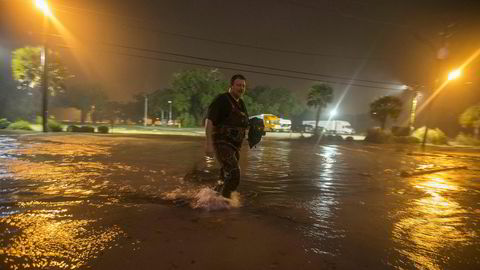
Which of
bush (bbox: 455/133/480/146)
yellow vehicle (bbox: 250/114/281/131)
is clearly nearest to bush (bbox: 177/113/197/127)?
yellow vehicle (bbox: 250/114/281/131)

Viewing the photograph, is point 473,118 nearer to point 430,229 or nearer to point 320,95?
point 320,95

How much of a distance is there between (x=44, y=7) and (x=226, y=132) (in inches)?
1029

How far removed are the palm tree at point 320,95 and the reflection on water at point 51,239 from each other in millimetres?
46026

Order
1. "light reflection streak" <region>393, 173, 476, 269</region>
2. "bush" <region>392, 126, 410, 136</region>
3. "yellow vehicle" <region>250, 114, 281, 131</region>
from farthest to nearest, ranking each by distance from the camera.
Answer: "yellow vehicle" <region>250, 114, 281, 131</region>
"bush" <region>392, 126, 410, 136</region>
"light reflection streak" <region>393, 173, 476, 269</region>

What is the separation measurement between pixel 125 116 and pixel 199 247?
305 feet

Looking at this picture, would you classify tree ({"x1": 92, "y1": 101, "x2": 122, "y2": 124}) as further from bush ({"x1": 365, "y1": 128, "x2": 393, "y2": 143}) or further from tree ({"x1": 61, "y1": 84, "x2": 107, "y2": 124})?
bush ({"x1": 365, "y1": 128, "x2": 393, "y2": 143})

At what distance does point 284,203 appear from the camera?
5.10 metres

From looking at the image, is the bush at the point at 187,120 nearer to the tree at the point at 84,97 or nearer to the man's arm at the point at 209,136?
the tree at the point at 84,97

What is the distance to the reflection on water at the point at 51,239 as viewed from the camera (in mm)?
2761

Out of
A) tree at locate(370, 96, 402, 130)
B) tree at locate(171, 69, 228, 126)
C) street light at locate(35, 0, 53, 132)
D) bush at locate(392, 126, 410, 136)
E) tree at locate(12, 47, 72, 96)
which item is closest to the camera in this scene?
street light at locate(35, 0, 53, 132)

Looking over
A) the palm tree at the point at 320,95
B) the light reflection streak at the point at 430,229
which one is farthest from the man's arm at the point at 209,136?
the palm tree at the point at 320,95

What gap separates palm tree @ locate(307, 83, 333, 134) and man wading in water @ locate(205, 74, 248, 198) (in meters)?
44.6

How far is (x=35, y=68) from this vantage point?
31484 mm

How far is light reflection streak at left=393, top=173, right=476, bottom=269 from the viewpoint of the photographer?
327 cm
